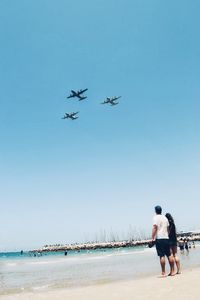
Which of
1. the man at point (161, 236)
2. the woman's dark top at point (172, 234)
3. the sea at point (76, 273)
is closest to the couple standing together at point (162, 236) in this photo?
the man at point (161, 236)

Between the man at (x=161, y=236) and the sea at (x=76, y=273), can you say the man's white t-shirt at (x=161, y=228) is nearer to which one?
the man at (x=161, y=236)

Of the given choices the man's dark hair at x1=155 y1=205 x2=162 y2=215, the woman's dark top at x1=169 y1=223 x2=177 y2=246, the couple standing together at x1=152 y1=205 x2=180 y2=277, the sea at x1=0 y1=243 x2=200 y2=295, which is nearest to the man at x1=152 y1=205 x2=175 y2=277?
the couple standing together at x1=152 y1=205 x2=180 y2=277

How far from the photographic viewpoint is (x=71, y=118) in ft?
126

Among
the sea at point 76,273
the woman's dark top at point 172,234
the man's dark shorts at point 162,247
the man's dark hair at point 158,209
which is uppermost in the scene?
the man's dark hair at point 158,209

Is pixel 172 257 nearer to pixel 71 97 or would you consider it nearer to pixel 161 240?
pixel 161 240

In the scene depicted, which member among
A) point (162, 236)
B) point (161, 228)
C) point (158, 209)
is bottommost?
point (162, 236)

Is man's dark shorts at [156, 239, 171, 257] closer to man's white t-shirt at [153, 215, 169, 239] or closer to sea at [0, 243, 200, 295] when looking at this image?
man's white t-shirt at [153, 215, 169, 239]

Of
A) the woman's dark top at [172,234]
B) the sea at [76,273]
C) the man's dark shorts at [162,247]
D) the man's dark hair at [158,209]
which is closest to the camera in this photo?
the man's dark shorts at [162,247]

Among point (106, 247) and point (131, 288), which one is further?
point (106, 247)

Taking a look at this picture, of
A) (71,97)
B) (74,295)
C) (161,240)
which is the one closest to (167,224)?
(161,240)

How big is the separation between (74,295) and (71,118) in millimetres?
31321

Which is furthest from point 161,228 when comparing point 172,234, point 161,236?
point 172,234

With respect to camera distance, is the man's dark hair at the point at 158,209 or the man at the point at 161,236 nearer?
the man at the point at 161,236

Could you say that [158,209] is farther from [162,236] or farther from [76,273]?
[76,273]
